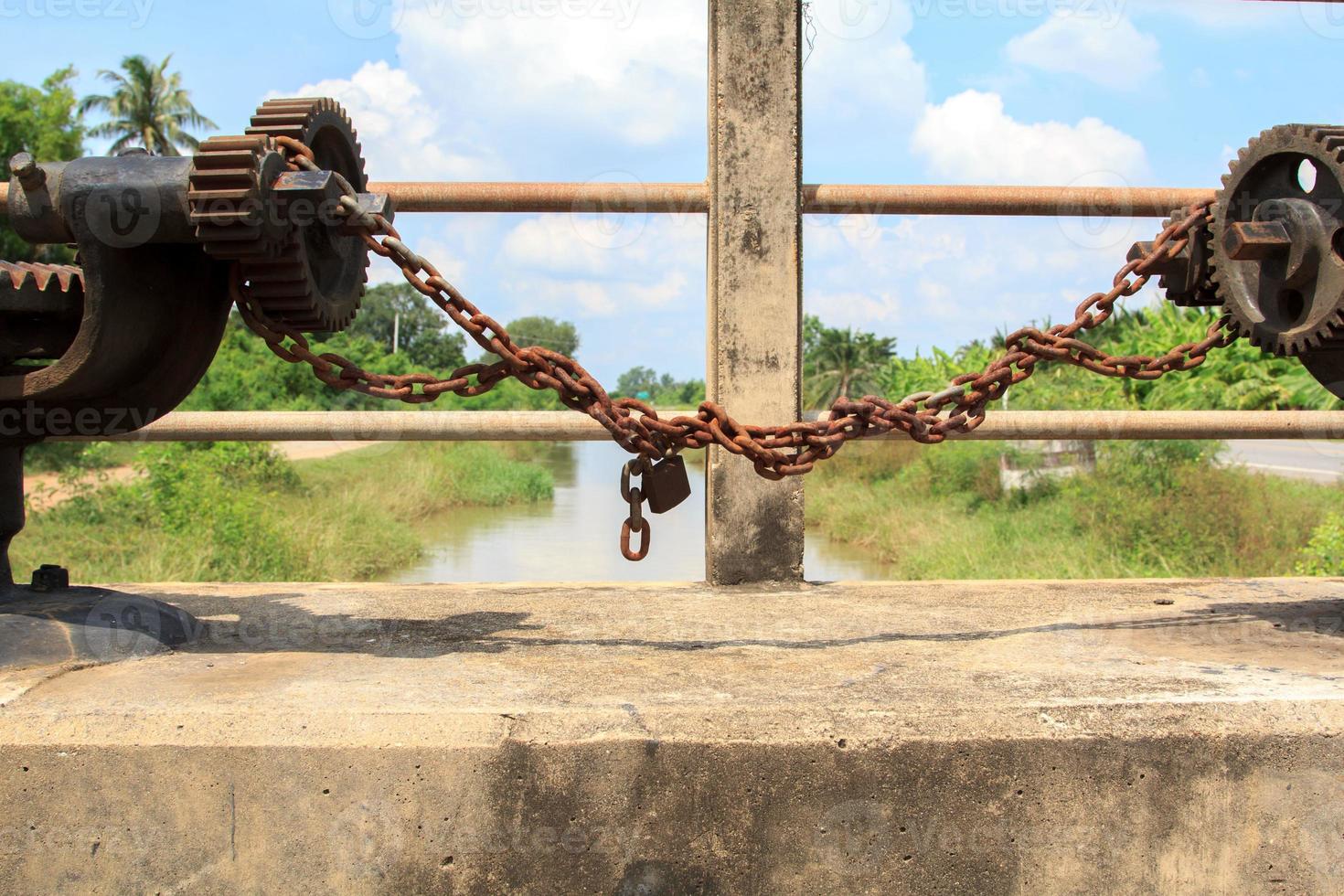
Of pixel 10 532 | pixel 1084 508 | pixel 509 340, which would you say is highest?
pixel 509 340

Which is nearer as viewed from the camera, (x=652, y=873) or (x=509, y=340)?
(x=652, y=873)

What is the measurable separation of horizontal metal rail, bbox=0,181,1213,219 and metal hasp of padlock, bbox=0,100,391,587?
81 cm

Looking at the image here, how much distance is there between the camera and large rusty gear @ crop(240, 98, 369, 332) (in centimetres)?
192

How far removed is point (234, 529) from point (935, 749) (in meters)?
6.74

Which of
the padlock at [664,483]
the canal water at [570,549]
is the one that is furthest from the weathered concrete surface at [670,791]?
the canal water at [570,549]

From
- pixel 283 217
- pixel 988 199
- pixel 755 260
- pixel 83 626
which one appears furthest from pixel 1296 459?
pixel 83 626

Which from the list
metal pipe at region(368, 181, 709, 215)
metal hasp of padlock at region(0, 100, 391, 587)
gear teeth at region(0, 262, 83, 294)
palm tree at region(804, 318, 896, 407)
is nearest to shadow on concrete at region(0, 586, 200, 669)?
metal hasp of padlock at region(0, 100, 391, 587)

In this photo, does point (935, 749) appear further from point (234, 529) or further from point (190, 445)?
point (190, 445)

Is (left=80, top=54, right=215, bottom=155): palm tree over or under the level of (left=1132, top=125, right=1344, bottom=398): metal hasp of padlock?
over

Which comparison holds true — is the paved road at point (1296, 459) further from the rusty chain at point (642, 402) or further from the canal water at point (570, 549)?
the rusty chain at point (642, 402)

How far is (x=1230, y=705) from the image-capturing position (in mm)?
1679

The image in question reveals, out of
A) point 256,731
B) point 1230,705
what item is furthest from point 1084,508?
point 256,731

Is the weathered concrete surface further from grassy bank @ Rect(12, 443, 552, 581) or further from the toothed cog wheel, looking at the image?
grassy bank @ Rect(12, 443, 552, 581)

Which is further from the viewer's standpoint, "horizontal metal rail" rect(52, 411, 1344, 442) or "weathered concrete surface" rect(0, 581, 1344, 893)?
"horizontal metal rail" rect(52, 411, 1344, 442)
